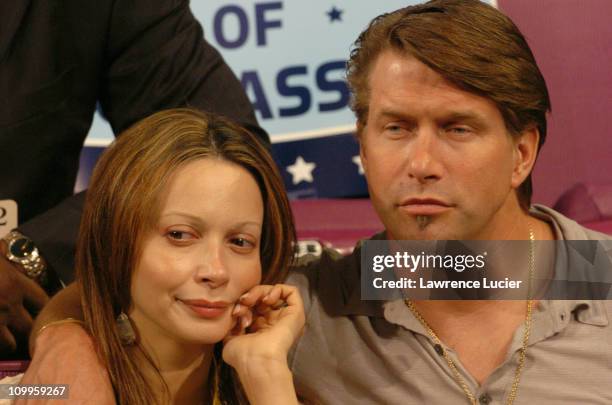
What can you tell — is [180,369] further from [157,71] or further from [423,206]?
[157,71]

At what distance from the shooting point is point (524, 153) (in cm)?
178

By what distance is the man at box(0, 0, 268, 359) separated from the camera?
2027 mm

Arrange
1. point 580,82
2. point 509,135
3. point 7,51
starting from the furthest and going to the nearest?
1. point 580,82
2. point 7,51
3. point 509,135

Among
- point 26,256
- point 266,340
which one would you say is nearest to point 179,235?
point 266,340

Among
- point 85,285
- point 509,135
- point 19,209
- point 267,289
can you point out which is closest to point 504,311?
point 509,135

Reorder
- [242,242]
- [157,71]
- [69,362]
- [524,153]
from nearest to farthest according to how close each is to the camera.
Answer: [69,362]
[242,242]
[524,153]
[157,71]

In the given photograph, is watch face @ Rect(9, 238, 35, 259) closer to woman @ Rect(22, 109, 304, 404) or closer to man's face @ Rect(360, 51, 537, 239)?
woman @ Rect(22, 109, 304, 404)

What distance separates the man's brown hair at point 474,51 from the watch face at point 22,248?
0.66m

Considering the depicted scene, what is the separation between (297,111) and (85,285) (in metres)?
1.24

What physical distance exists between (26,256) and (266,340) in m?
0.52

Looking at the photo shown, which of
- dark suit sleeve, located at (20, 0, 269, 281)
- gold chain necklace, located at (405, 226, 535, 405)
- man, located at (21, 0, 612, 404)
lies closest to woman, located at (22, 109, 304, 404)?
man, located at (21, 0, 612, 404)

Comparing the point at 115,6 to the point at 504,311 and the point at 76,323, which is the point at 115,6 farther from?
the point at 504,311

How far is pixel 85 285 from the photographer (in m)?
1.63

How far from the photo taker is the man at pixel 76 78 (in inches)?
79.8
